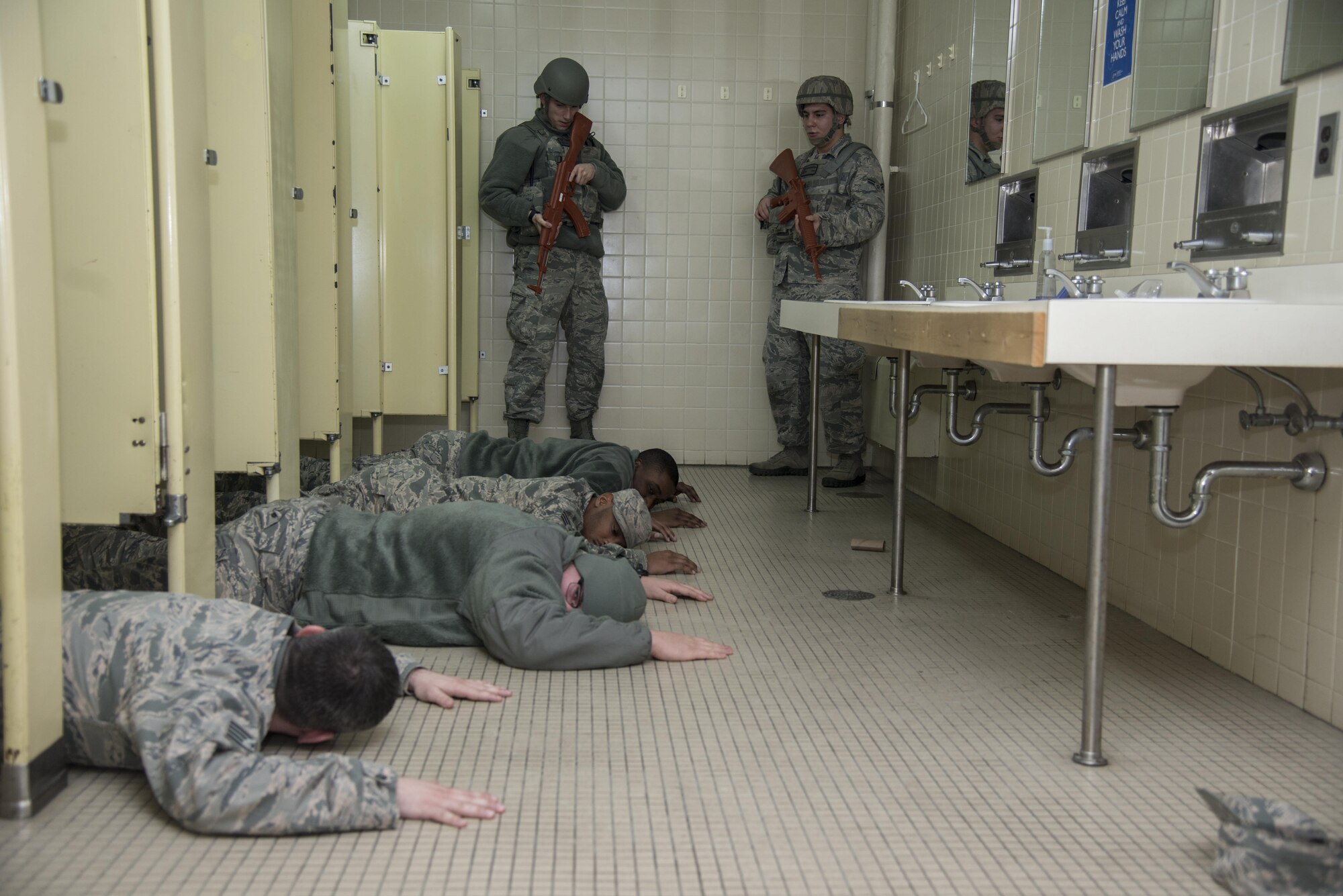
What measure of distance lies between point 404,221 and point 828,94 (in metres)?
1.99

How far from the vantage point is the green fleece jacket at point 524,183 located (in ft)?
16.8

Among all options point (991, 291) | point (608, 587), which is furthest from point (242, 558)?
point (991, 291)

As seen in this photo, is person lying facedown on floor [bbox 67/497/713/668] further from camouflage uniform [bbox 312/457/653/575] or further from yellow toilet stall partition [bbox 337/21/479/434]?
yellow toilet stall partition [bbox 337/21/479/434]

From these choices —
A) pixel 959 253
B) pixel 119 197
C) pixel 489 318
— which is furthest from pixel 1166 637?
pixel 489 318

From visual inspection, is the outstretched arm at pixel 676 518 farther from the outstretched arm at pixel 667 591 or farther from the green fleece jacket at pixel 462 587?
the green fleece jacket at pixel 462 587

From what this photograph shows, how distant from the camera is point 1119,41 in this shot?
3.03 meters

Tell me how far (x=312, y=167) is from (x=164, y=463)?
1.57m

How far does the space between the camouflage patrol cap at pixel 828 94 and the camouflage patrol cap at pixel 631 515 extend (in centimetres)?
248

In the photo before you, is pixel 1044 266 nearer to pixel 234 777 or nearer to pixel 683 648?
pixel 683 648

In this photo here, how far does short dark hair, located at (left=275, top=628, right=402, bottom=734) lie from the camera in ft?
5.89

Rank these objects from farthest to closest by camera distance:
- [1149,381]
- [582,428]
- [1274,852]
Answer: [582,428]
[1149,381]
[1274,852]

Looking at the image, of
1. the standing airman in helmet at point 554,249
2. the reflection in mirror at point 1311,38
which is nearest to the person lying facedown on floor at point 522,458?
the standing airman in helmet at point 554,249

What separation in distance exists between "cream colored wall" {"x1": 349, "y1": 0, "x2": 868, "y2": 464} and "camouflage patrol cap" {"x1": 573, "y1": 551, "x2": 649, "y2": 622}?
2971 millimetres

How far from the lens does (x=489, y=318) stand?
18.6 feet
